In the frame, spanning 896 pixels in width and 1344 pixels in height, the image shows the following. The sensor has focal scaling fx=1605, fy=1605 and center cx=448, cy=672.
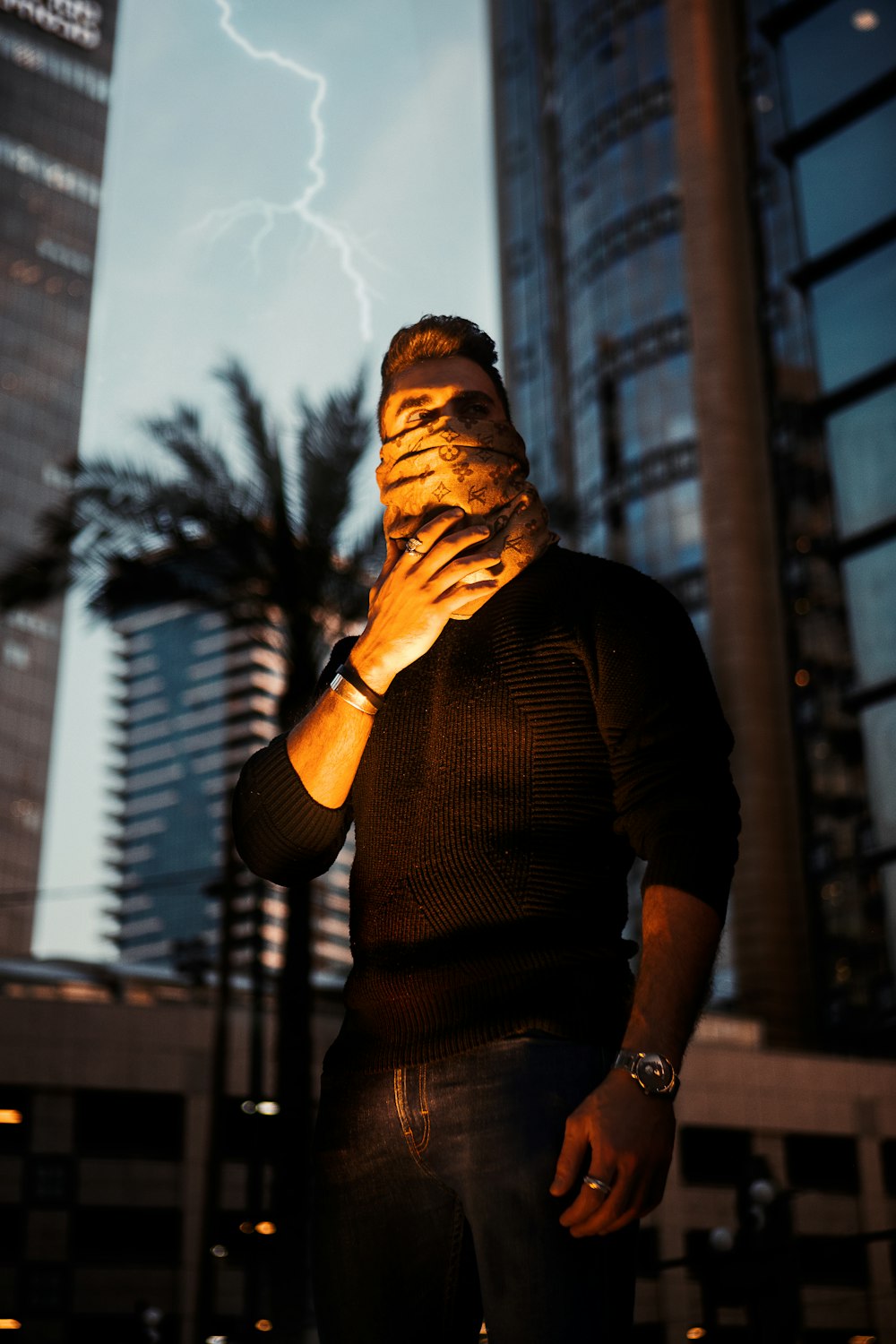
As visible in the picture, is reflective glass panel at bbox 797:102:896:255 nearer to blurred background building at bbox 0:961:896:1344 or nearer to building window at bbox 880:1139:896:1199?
blurred background building at bbox 0:961:896:1344

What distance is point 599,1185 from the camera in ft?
5.84

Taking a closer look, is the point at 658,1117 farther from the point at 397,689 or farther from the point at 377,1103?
the point at 397,689

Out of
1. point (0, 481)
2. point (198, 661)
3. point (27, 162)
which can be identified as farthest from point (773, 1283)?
point (27, 162)

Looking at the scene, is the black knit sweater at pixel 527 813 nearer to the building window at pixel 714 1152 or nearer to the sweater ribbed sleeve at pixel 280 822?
the sweater ribbed sleeve at pixel 280 822

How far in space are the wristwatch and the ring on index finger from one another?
115 millimetres

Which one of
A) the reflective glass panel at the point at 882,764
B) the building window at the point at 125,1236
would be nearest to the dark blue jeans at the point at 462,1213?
the reflective glass panel at the point at 882,764

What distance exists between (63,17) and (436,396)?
12908 centimetres

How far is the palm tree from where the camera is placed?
1539cm

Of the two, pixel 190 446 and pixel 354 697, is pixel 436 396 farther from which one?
pixel 190 446

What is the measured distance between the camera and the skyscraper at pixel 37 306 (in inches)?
3839

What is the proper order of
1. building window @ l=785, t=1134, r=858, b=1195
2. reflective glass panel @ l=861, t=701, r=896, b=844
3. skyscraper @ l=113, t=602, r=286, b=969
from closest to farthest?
reflective glass panel @ l=861, t=701, r=896, b=844
building window @ l=785, t=1134, r=858, b=1195
skyscraper @ l=113, t=602, r=286, b=969

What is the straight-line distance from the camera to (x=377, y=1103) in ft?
6.61

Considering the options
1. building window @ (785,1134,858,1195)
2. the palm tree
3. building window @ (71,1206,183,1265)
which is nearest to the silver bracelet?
the palm tree

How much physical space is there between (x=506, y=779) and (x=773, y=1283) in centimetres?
510
